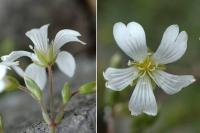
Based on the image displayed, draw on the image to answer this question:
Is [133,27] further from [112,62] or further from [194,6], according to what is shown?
[194,6]

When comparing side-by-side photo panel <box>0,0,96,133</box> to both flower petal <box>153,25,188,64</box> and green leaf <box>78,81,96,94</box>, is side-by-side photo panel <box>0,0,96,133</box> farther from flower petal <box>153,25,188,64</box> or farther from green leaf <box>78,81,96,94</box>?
flower petal <box>153,25,188,64</box>

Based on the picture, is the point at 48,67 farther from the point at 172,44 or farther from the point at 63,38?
the point at 172,44

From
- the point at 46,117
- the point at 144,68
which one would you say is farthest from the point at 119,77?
the point at 46,117

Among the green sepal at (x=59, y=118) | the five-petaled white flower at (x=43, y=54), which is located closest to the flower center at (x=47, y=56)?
the five-petaled white flower at (x=43, y=54)

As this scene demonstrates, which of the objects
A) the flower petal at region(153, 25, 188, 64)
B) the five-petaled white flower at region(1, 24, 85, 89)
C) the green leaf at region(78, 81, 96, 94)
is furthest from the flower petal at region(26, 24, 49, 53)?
the flower petal at region(153, 25, 188, 64)

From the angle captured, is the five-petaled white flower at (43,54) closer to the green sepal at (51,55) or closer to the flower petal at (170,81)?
the green sepal at (51,55)
